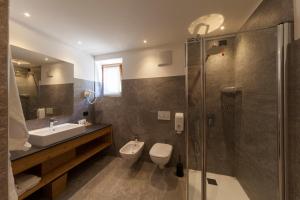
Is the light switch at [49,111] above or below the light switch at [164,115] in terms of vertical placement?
→ above

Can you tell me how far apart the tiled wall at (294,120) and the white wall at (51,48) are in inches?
118

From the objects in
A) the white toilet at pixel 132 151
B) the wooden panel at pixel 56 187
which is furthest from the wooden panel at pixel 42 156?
the white toilet at pixel 132 151

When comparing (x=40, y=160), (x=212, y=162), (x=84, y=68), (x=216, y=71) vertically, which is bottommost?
(x=212, y=162)

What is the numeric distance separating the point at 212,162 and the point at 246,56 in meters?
1.69

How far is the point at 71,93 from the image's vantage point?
2.63 metres

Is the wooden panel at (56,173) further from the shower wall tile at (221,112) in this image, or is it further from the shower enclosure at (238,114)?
the shower wall tile at (221,112)

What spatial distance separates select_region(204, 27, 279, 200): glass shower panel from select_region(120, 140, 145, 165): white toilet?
1096 millimetres

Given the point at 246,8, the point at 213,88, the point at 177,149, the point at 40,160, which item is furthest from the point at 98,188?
the point at 246,8

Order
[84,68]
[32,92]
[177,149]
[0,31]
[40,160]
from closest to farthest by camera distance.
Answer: [0,31]
[40,160]
[32,92]
[177,149]
[84,68]

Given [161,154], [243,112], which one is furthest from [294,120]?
[161,154]

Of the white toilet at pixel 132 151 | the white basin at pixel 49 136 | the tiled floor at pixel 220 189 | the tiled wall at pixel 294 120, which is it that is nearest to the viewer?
the tiled wall at pixel 294 120

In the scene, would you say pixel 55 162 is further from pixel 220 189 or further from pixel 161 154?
pixel 220 189

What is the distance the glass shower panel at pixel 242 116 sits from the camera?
1368 millimetres

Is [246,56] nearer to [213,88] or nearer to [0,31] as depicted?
[213,88]
